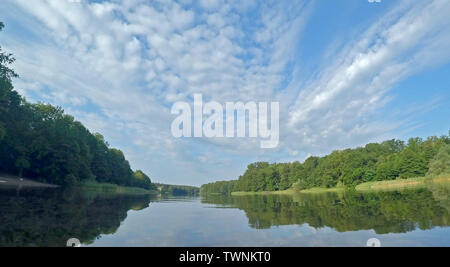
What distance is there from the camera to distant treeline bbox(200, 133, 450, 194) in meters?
77.1

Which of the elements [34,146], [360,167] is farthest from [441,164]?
[34,146]

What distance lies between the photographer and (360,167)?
94.1 metres

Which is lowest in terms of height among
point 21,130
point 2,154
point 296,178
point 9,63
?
point 296,178

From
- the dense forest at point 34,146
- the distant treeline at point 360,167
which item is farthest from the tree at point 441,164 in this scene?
the dense forest at point 34,146

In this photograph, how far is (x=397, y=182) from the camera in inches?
2581

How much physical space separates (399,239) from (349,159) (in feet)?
347

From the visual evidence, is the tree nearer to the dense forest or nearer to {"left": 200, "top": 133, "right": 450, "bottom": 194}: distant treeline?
{"left": 200, "top": 133, "right": 450, "bottom": 194}: distant treeline

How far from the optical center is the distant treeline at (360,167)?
7712 cm

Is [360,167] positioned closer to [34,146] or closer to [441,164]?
[441,164]

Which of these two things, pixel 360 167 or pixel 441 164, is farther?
pixel 360 167

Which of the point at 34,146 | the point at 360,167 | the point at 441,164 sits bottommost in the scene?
A: the point at 360,167

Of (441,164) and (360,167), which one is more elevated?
(441,164)
